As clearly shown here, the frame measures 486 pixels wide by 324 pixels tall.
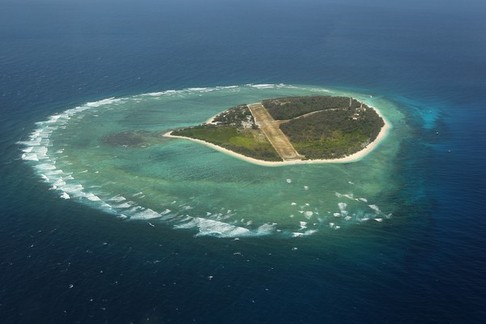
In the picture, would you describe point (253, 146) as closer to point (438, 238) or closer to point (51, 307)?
point (438, 238)

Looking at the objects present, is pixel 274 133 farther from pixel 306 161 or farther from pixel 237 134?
pixel 306 161

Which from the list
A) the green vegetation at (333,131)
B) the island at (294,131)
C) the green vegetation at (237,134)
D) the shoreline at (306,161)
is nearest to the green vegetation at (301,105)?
the island at (294,131)

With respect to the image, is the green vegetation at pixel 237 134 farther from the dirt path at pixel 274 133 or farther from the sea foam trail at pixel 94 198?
the sea foam trail at pixel 94 198

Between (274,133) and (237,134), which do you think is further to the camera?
(274,133)

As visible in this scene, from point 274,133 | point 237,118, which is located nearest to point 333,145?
point 274,133

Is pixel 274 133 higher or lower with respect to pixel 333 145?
higher

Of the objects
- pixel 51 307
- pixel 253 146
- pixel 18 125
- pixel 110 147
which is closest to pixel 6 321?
pixel 51 307

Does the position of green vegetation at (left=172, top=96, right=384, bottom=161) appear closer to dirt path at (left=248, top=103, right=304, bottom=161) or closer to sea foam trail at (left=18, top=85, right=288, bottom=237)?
dirt path at (left=248, top=103, right=304, bottom=161)

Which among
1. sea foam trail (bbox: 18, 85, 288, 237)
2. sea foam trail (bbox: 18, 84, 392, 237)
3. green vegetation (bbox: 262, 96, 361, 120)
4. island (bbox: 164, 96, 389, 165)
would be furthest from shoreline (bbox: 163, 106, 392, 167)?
sea foam trail (bbox: 18, 85, 288, 237)
